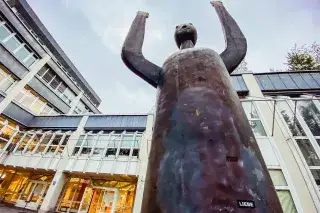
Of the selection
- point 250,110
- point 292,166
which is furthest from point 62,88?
point 292,166

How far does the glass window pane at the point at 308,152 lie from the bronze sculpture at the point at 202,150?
25.6 ft

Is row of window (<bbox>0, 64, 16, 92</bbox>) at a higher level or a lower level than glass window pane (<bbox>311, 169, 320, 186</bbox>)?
higher

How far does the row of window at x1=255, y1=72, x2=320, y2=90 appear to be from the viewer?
8555 millimetres

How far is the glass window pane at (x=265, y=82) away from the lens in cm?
884

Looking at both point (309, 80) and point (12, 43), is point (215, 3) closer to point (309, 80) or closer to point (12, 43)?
point (309, 80)

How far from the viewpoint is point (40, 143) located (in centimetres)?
1512

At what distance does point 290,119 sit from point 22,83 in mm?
19972

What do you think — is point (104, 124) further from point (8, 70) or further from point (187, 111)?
point (187, 111)

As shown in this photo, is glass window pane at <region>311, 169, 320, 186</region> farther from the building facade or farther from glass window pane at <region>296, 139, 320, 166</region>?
the building facade

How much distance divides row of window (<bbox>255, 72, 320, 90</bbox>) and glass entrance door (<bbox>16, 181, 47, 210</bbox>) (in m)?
17.6

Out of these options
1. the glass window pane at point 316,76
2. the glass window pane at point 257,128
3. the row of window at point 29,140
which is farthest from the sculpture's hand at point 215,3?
the row of window at point 29,140

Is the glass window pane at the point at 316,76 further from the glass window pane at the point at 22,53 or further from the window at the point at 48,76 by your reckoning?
the window at the point at 48,76

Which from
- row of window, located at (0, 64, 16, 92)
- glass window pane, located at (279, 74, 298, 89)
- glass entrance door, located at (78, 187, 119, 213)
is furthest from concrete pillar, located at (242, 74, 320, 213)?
row of window, located at (0, 64, 16, 92)

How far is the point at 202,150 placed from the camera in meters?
0.69
